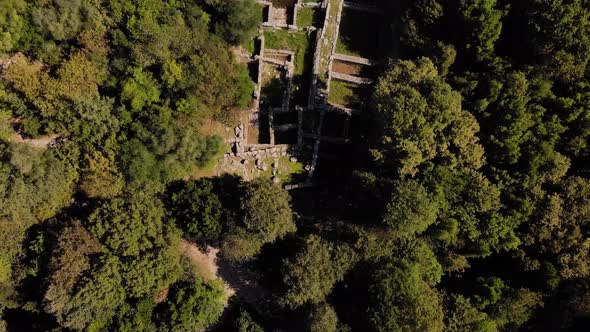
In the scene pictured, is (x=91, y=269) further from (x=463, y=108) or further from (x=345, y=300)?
(x=463, y=108)

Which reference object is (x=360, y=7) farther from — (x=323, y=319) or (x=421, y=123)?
(x=323, y=319)

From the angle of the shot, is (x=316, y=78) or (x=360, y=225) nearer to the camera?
(x=360, y=225)

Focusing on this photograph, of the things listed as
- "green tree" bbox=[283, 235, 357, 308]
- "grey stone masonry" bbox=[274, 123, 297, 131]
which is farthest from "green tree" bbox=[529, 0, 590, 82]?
"green tree" bbox=[283, 235, 357, 308]

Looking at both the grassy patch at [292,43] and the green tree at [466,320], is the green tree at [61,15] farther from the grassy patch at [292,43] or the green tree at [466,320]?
the green tree at [466,320]

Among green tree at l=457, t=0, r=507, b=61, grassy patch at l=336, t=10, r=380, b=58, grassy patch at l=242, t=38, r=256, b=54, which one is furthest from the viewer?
grassy patch at l=336, t=10, r=380, b=58

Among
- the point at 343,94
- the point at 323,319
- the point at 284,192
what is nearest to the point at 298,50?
the point at 343,94

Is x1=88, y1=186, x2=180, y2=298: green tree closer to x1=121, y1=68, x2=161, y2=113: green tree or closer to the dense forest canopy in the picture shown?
the dense forest canopy

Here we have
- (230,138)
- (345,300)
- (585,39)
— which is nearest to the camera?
(585,39)

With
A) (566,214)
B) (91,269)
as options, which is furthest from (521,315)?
(91,269)
